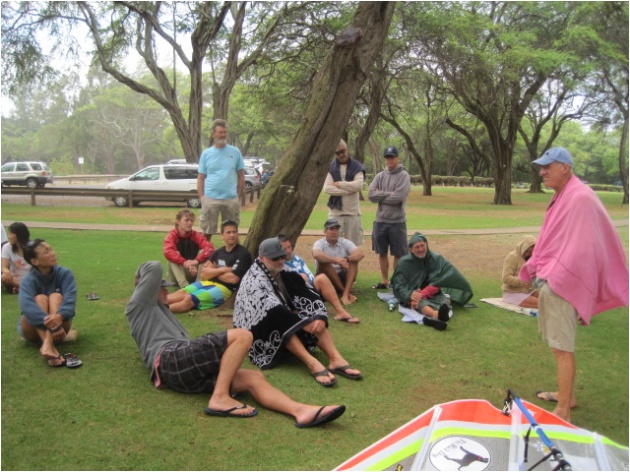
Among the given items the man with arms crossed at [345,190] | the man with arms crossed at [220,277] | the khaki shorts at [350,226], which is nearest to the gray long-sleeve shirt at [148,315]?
A: the man with arms crossed at [220,277]

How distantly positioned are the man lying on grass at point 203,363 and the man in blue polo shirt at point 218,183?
2.96 metres

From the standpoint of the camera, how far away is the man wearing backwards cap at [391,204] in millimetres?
7234

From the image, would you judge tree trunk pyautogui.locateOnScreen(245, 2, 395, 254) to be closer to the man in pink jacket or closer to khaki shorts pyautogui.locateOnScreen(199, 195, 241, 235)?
the man in pink jacket

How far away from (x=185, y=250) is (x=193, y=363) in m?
3.19

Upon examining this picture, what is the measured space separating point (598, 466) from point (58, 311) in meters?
3.90

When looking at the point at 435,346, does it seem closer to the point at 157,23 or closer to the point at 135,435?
the point at 135,435

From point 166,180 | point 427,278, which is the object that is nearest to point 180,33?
point 166,180

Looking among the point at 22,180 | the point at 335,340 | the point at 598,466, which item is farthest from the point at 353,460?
the point at 22,180

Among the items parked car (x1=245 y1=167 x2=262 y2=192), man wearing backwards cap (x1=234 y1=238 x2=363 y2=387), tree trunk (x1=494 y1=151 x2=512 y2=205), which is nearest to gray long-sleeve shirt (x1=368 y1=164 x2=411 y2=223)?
man wearing backwards cap (x1=234 y1=238 x2=363 y2=387)

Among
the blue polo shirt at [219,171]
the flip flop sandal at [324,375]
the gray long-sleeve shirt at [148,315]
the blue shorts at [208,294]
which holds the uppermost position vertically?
the blue polo shirt at [219,171]

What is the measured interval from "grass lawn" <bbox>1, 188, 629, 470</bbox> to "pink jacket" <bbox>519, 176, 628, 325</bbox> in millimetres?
793

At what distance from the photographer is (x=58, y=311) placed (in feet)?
15.4

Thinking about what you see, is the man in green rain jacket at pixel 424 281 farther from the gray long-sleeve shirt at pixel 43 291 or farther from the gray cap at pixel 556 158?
the gray long-sleeve shirt at pixel 43 291

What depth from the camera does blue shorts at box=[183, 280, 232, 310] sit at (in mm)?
6277
